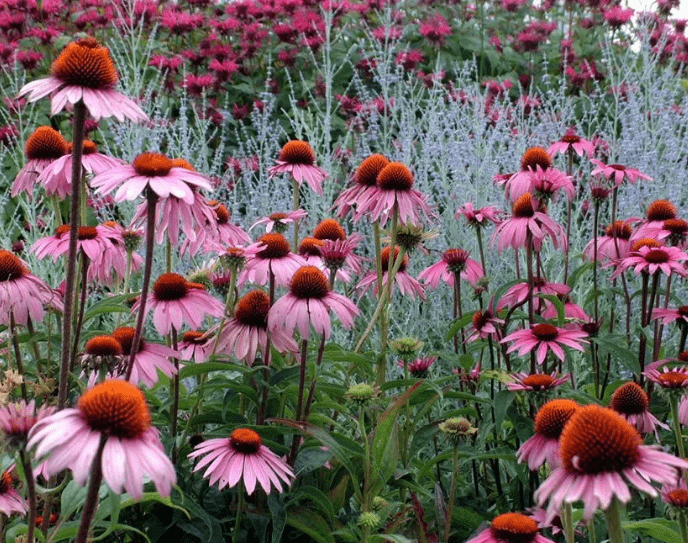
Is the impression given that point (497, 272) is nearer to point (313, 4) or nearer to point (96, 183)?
point (96, 183)

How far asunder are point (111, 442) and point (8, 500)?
20.7 inches

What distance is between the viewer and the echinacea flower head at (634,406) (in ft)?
5.32

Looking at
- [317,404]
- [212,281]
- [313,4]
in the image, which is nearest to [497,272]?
[212,281]

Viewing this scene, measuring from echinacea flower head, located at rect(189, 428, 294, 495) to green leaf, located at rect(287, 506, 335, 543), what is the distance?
0.15m

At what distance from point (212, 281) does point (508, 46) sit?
181 inches

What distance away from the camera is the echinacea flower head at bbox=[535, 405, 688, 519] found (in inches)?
37.3

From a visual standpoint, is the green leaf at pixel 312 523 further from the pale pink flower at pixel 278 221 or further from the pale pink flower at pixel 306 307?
the pale pink flower at pixel 278 221

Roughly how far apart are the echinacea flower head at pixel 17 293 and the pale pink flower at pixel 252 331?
35 centimetres

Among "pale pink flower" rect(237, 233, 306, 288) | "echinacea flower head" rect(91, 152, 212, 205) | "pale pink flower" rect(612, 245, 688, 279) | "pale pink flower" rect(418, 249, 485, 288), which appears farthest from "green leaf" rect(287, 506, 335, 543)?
"pale pink flower" rect(612, 245, 688, 279)

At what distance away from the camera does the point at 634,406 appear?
162 cm

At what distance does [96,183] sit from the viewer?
141 centimetres

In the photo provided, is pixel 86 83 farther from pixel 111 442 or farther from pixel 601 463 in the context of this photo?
pixel 601 463

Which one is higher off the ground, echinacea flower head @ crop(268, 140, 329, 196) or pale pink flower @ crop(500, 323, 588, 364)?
echinacea flower head @ crop(268, 140, 329, 196)

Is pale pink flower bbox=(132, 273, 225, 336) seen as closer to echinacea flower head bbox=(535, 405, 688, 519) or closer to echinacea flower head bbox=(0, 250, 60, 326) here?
echinacea flower head bbox=(0, 250, 60, 326)
